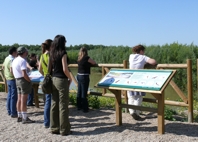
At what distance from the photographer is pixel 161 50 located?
22.3 metres

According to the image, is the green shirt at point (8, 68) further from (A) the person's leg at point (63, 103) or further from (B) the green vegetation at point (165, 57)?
(A) the person's leg at point (63, 103)

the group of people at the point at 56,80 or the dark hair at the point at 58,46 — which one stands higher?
the dark hair at the point at 58,46

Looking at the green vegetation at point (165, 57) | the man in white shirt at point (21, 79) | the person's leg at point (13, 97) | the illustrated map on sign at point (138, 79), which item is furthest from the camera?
the green vegetation at point (165, 57)

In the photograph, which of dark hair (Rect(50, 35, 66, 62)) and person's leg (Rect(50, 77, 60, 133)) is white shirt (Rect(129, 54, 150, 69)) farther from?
person's leg (Rect(50, 77, 60, 133))

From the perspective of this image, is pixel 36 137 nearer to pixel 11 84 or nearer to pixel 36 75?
pixel 11 84

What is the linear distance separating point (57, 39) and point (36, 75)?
9.42 ft

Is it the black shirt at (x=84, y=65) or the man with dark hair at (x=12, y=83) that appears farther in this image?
the black shirt at (x=84, y=65)

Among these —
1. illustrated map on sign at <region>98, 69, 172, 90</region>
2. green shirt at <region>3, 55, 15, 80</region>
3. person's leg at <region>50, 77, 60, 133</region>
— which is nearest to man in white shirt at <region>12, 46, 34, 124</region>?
green shirt at <region>3, 55, 15, 80</region>

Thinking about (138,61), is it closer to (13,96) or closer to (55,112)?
(55,112)

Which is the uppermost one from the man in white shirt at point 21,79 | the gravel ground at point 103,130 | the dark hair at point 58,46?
the dark hair at point 58,46

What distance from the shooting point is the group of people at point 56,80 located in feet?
15.7

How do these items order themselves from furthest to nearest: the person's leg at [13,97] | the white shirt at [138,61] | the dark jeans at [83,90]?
the dark jeans at [83,90] < the person's leg at [13,97] < the white shirt at [138,61]

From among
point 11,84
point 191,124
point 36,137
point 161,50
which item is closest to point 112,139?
point 36,137

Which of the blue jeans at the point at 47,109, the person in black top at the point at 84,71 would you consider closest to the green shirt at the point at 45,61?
the blue jeans at the point at 47,109
